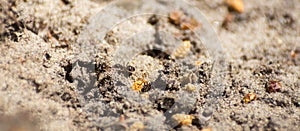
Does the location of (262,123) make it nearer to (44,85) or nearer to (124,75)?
(124,75)

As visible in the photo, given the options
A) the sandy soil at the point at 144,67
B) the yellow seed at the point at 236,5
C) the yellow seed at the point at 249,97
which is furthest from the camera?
the yellow seed at the point at 236,5

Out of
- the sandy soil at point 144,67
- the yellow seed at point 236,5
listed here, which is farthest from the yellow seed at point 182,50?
the yellow seed at point 236,5

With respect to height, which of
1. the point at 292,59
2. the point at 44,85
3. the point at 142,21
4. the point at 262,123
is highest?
the point at 142,21

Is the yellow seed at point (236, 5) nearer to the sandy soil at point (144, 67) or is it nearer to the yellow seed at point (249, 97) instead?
the sandy soil at point (144, 67)

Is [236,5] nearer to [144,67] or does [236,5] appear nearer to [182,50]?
[182,50]

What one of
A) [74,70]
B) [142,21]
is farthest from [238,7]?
[74,70]

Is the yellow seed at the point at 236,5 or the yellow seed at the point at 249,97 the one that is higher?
the yellow seed at the point at 236,5

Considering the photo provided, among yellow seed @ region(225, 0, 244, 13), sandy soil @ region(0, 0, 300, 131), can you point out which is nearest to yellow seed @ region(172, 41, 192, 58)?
sandy soil @ region(0, 0, 300, 131)

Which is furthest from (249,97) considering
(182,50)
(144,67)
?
(144,67)

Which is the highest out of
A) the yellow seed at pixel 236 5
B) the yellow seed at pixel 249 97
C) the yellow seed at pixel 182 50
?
the yellow seed at pixel 236 5
